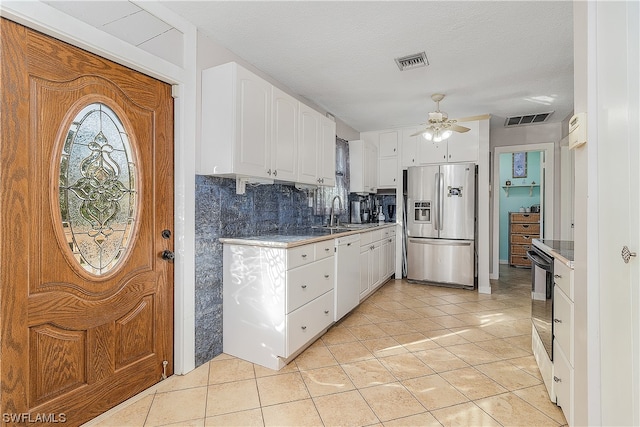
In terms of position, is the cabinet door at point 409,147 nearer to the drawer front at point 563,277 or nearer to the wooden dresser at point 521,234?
the wooden dresser at point 521,234

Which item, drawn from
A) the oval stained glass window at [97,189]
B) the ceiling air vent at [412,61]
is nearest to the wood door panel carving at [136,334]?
the oval stained glass window at [97,189]

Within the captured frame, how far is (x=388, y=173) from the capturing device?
195 inches

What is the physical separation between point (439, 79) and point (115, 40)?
106 inches

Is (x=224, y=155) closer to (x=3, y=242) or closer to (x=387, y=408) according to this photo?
(x=3, y=242)

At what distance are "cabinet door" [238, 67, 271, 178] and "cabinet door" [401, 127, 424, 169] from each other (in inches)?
113

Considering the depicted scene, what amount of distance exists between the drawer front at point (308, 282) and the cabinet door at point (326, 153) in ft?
3.05

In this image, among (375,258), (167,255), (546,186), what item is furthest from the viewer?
(546,186)

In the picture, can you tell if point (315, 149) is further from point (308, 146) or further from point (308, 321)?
point (308, 321)

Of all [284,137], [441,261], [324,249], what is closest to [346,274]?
[324,249]

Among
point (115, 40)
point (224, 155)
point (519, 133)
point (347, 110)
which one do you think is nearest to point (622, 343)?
point (224, 155)

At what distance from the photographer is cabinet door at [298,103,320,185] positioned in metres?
2.88

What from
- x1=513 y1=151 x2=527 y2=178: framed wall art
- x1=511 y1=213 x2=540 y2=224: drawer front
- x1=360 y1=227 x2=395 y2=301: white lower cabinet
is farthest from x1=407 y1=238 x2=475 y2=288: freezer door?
x1=513 y1=151 x2=527 y2=178: framed wall art

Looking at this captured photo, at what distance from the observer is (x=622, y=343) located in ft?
3.36

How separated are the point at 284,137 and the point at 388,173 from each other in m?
2.68
